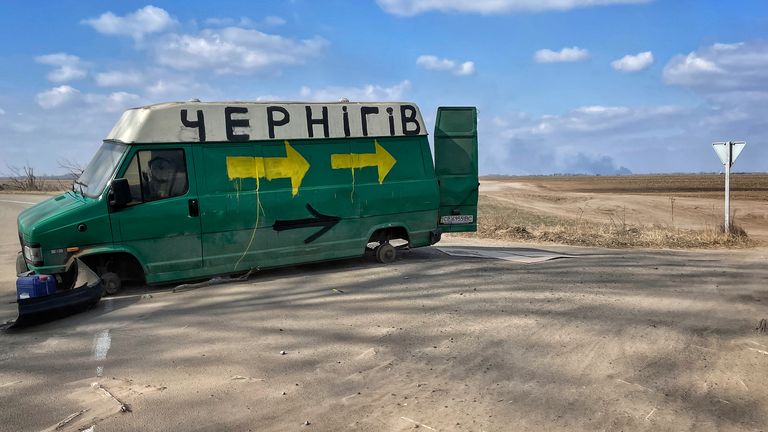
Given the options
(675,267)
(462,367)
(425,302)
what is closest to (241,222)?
(425,302)

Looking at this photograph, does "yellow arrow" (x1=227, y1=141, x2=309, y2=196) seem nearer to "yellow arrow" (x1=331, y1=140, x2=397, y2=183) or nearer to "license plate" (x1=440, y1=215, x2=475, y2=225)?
"yellow arrow" (x1=331, y1=140, x2=397, y2=183)

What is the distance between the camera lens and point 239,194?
839 cm

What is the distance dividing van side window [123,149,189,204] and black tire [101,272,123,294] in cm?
107

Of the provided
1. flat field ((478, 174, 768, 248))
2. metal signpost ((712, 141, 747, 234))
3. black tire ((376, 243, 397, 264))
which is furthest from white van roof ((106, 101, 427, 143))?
metal signpost ((712, 141, 747, 234))

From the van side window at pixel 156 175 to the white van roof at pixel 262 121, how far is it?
8.0 inches

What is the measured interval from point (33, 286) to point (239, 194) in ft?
9.17

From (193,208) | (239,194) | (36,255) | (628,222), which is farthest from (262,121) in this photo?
(628,222)

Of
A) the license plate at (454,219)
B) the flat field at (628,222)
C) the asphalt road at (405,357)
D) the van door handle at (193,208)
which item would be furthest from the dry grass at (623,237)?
the van door handle at (193,208)

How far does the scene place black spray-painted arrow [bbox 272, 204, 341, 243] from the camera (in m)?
8.74

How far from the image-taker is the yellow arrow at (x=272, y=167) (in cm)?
838

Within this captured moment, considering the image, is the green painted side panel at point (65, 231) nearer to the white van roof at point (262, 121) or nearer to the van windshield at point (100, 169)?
the van windshield at point (100, 169)

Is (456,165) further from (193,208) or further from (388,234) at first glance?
(193,208)

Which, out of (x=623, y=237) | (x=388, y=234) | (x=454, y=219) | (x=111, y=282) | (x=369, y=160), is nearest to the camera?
(x=111, y=282)

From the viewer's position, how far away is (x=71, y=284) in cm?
758
